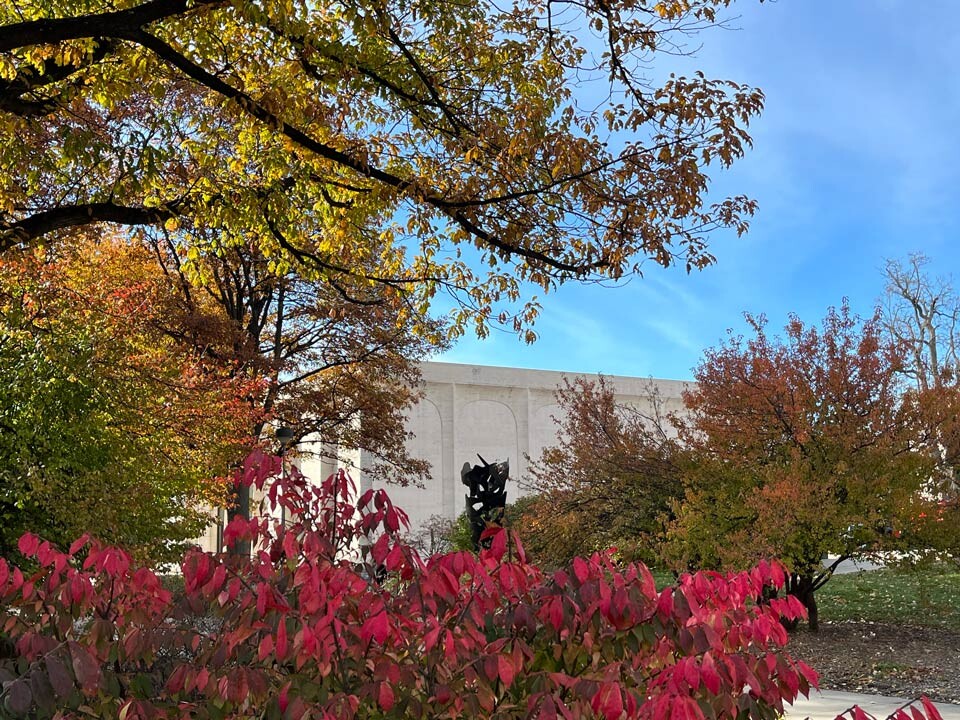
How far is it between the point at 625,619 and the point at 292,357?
2029 centimetres

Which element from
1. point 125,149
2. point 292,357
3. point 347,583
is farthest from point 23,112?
point 292,357

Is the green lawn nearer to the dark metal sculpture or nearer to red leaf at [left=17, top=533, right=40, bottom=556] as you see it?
the dark metal sculpture

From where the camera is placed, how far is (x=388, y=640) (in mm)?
3453

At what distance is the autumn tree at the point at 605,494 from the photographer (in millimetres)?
14133

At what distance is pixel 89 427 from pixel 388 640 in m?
8.72

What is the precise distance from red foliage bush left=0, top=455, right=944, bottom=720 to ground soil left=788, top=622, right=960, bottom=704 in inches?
233

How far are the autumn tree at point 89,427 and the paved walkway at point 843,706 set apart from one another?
8.02 m

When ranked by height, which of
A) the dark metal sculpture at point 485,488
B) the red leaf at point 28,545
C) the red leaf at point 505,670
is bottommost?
the red leaf at point 505,670

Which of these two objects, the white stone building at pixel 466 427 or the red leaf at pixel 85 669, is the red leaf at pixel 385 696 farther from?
the white stone building at pixel 466 427

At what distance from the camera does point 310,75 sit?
9.91m

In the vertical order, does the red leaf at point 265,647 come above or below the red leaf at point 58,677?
Result: above

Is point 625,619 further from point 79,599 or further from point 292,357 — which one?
point 292,357

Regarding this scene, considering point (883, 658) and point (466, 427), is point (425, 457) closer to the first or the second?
point (466, 427)

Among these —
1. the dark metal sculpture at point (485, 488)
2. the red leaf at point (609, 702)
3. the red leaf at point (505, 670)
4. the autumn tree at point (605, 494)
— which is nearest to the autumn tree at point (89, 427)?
the dark metal sculpture at point (485, 488)
